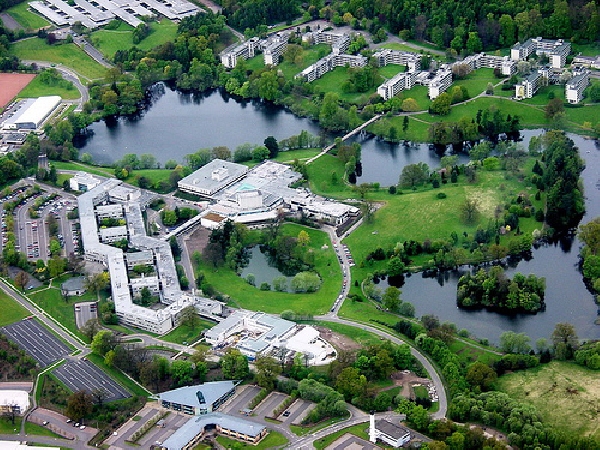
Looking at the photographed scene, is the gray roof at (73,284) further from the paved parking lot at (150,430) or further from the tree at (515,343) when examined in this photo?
the tree at (515,343)

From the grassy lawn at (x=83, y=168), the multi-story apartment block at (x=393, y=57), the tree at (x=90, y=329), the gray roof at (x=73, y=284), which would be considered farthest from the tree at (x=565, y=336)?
the multi-story apartment block at (x=393, y=57)

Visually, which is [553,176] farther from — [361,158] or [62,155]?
[62,155]

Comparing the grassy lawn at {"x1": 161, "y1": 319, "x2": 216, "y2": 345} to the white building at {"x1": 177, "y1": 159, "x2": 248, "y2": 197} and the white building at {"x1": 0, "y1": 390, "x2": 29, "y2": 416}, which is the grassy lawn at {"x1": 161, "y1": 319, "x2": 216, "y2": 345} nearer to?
the white building at {"x1": 0, "y1": 390, "x2": 29, "y2": 416}

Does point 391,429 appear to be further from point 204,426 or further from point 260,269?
point 260,269

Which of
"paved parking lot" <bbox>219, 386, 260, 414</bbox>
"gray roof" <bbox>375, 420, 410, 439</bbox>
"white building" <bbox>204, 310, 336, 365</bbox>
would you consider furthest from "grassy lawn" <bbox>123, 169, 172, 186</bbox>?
"gray roof" <bbox>375, 420, 410, 439</bbox>

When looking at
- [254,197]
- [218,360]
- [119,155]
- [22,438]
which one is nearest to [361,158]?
[254,197]

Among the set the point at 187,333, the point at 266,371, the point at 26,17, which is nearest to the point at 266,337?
the point at 266,371
